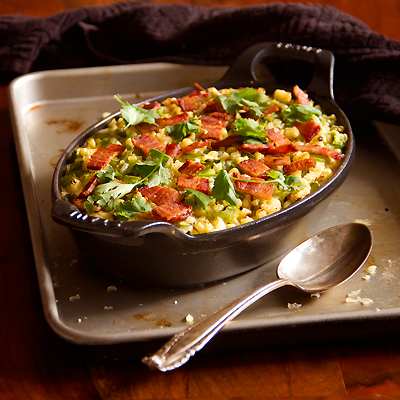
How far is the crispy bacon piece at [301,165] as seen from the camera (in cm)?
148

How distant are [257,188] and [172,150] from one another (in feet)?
1.02

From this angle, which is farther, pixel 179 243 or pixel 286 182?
pixel 286 182

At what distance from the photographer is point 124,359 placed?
1.21m

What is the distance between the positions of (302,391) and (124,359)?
1.41ft

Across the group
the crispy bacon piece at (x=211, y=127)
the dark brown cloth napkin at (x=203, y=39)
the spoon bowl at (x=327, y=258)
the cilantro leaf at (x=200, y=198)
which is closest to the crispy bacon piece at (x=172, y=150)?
the crispy bacon piece at (x=211, y=127)

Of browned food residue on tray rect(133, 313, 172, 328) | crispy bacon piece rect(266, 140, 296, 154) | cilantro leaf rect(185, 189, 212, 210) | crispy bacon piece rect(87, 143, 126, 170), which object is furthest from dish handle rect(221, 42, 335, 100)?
browned food residue on tray rect(133, 313, 172, 328)

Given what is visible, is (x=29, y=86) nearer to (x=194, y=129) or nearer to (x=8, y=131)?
(x=8, y=131)

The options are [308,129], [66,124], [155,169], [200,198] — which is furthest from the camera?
[66,124]

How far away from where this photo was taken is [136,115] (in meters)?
1.65

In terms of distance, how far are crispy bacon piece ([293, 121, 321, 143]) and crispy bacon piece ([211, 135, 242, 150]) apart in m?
0.21

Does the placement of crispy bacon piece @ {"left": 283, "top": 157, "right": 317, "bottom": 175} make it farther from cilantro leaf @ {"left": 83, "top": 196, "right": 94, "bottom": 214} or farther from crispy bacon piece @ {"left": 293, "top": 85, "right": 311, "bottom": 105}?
cilantro leaf @ {"left": 83, "top": 196, "right": 94, "bottom": 214}

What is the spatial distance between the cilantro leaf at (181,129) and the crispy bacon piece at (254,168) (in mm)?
232

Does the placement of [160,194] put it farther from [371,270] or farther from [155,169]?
[371,270]

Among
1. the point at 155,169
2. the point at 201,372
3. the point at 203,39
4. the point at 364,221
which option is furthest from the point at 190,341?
the point at 203,39
